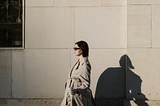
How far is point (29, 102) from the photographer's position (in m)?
5.50

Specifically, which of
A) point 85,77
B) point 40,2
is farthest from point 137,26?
point 40,2

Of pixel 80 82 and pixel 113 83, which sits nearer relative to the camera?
pixel 80 82

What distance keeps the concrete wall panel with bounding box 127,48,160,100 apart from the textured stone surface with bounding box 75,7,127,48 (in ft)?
1.74

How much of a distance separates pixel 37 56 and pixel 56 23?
111cm

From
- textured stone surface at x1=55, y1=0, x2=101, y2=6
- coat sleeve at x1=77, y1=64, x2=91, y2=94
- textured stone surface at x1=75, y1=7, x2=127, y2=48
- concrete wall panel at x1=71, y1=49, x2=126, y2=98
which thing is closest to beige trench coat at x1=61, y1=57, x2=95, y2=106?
coat sleeve at x1=77, y1=64, x2=91, y2=94

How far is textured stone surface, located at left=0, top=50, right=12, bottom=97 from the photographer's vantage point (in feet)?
18.3

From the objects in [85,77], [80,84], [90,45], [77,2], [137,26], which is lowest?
[80,84]

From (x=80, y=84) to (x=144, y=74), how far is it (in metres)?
2.20

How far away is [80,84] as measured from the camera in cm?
392

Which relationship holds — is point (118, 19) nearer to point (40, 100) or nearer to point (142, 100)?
point (142, 100)

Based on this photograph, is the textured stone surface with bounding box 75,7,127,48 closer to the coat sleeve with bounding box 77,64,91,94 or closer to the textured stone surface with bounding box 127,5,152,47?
the textured stone surface with bounding box 127,5,152,47

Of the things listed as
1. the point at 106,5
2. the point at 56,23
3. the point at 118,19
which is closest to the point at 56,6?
the point at 56,23

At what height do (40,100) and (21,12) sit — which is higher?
(21,12)

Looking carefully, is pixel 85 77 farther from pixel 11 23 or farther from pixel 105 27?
pixel 11 23
